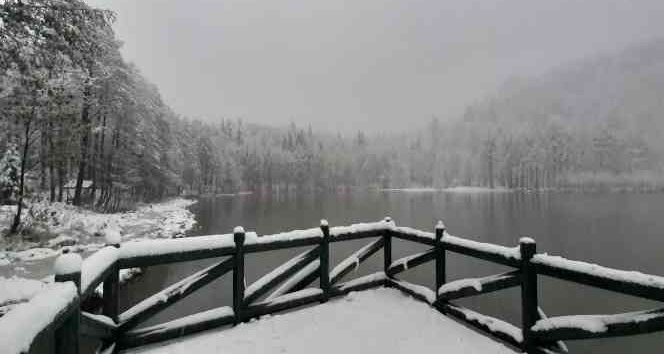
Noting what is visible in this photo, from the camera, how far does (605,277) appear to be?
334cm

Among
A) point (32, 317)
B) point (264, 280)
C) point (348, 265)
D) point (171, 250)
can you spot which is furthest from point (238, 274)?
point (32, 317)

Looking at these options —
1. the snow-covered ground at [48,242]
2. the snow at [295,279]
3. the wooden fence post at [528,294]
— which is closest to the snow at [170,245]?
the snow-covered ground at [48,242]

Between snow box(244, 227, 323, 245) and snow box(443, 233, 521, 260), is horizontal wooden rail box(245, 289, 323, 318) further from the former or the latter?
snow box(443, 233, 521, 260)

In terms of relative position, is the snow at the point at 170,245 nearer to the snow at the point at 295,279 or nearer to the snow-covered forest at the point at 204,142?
the snow at the point at 295,279

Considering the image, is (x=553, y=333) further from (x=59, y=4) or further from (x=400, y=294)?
(x=59, y=4)

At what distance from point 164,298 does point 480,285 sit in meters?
4.22

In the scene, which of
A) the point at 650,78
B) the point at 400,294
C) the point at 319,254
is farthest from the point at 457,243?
the point at 650,78

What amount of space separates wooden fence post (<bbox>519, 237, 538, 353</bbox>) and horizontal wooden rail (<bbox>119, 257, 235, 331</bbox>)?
3.72 meters

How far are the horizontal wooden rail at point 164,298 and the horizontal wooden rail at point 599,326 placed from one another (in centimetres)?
392

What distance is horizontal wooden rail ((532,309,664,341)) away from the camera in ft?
9.93

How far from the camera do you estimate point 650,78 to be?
17800 centimetres

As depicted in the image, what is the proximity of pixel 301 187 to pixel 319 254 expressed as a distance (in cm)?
9850

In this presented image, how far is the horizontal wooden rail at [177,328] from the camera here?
393 cm

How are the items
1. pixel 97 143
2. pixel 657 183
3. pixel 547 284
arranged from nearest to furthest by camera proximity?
pixel 547 284, pixel 97 143, pixel 657 183
